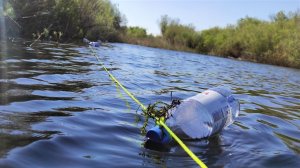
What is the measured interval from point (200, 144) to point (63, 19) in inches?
885

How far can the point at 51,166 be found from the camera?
3145mm

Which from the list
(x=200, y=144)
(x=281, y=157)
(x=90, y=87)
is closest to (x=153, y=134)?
(x=200, y=144)

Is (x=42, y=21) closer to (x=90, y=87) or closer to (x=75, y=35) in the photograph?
(x=75, y=35)

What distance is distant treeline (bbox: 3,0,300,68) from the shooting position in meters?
22.0

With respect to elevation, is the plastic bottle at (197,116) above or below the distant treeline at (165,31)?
below

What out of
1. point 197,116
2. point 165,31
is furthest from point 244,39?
point 197,116

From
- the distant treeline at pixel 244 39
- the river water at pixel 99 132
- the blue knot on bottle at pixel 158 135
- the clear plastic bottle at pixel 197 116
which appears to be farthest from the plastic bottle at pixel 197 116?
the distant treeline at pixel 244 39

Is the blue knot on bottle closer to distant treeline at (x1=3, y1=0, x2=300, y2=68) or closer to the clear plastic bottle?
the clear plastic bottle

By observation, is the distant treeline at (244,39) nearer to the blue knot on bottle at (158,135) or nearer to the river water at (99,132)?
the river water at (99,132)

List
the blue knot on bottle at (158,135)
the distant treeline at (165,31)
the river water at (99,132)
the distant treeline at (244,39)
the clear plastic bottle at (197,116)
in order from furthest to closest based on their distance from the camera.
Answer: the distant treeline at (244,39) < the distant treeline at (165,31) < the clear plastic bottle at (197,116) < the blue knot on bottle at (158,135) < the river water at (99,132)

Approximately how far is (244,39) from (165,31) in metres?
11.8

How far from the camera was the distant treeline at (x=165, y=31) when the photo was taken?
72.2 feet

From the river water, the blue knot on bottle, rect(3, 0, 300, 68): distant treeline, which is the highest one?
rect(3, 0, 300, 68): distant treeline

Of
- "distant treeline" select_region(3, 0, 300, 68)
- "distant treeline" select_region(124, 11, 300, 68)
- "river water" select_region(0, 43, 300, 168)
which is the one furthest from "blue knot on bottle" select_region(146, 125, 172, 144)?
"distant treeline" select_region(124, 11, 300, 68)
